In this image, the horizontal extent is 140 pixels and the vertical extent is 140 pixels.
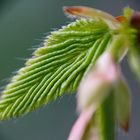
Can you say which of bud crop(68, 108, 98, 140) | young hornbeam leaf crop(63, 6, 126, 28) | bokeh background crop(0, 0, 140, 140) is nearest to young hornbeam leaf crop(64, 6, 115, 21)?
young hornbeam leaf crop(63, 6, 126, 28)

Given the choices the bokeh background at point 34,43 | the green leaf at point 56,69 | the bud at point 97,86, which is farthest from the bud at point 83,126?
the bokeh background at point 34,43

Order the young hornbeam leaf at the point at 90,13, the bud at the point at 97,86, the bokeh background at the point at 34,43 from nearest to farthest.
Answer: the bud at the point at 97,86 < the young hornbeam leaf at the point at 90,13 < the bokeh background at the point at 34,43

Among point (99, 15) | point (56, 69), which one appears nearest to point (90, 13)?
point (99, 15)

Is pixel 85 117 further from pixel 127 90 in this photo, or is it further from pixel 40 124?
pixel 40 124

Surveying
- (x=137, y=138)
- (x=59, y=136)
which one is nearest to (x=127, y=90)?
(x=137, y=138)

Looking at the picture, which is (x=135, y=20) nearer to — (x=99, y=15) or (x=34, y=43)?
(x=99, y=15)

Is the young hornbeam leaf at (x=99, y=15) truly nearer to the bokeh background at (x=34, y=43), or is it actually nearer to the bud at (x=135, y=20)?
the bud at (x=135, y=20)
